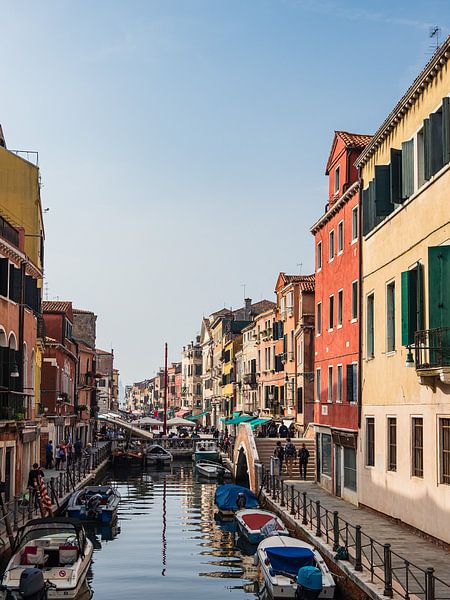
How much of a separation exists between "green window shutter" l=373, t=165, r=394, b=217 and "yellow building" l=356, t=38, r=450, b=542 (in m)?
0.03

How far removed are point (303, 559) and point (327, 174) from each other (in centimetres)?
2071

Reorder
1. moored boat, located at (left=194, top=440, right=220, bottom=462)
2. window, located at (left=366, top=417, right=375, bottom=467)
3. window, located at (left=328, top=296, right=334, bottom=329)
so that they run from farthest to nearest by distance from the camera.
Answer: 1. moored boat, located at (left=194, top=440, right=220, bottom=462)
2. window, located at (left=328, top=296, right=334, bottom=329)
3. window, located at (left=366, top=417, right=375, bottom=467)

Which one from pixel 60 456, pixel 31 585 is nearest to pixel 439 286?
pixel 31 585

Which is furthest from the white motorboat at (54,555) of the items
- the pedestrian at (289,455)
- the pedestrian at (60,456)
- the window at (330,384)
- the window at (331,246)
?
the pedestrian at (60,456)

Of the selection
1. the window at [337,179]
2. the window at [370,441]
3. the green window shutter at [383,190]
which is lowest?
the window at [370,441]

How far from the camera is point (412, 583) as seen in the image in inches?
669

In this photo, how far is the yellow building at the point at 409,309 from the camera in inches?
822

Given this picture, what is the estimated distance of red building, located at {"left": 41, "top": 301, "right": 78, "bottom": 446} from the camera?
172ft

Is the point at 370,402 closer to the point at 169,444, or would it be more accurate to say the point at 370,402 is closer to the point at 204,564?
the point at 204,564

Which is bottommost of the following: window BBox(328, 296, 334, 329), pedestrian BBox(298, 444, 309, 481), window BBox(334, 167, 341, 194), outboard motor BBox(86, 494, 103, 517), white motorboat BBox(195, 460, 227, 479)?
white motorboat BBox(195, 460, 227, 479)

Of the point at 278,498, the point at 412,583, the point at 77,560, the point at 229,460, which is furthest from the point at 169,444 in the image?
the point at 412,583

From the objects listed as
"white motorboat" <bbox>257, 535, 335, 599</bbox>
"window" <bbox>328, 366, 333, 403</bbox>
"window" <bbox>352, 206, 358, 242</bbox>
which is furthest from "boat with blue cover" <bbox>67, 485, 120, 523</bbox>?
"window" <bbox>352, 206, 358, 242</bbox>

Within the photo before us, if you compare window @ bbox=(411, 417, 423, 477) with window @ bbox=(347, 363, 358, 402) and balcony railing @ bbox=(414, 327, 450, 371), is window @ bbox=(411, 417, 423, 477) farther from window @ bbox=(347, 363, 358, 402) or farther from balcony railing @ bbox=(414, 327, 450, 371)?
window @ bbox=(347, 363, 358, 402)

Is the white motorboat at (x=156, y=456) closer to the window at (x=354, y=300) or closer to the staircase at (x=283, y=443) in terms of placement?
the staircase at (x=283, y=443)
